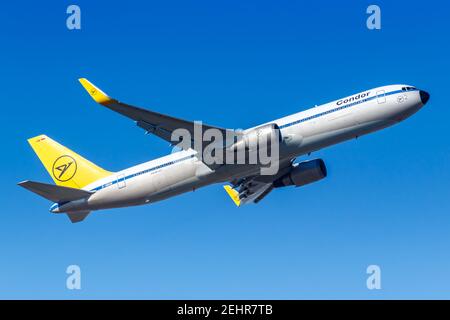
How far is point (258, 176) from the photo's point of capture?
58.5 m

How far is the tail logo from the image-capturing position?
188 ft

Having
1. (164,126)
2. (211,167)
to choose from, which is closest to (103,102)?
(164,126)

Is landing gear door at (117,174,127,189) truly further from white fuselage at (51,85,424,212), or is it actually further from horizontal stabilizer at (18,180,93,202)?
horizontal stabilizer at (18,180,93,202)

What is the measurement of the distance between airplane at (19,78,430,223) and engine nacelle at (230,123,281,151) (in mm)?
72

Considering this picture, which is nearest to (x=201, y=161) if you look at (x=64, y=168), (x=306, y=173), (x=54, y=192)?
(x=306, y=173)

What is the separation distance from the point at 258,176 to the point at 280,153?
7.93 m

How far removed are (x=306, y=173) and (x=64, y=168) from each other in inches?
725

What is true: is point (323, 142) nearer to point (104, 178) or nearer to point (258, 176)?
point (258, 176)

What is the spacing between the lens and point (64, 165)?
2279 inches

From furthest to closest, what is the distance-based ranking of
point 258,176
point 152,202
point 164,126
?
point 258,176 < point 152,202 < point 164,126

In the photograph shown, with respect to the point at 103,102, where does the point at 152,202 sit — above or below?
below

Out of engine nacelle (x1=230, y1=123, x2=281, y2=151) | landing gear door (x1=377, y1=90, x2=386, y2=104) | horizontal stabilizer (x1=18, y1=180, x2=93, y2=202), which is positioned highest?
landing gear door (x1=377, y1=90, x2=386, y2=104)

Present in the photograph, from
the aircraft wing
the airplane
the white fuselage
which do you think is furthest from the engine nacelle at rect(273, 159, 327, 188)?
the aircraft wing

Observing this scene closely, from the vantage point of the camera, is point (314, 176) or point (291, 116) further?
point (314, 176)
